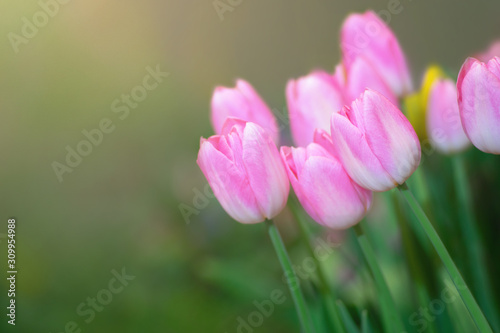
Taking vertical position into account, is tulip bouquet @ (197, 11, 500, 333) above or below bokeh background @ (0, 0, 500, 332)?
below

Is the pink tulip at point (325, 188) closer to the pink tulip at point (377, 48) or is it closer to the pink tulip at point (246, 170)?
the pink tulip at point (246, 170)

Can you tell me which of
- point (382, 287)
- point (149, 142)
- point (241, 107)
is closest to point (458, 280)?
point (382, 287)

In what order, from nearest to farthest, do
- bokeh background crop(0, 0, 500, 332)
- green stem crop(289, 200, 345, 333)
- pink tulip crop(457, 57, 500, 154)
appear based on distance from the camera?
pink tulip crop(457, 57, 500, 154) → green stem crop(289, 200, 345, 333) → bokeh background crop(0, 0, 500, 332)

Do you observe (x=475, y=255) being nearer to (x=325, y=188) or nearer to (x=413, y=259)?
(x=413, y=259)

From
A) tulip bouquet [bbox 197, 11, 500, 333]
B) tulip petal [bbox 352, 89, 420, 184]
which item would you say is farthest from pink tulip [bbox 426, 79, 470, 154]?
tulip petal [bbox 352, 89, 420, 184]

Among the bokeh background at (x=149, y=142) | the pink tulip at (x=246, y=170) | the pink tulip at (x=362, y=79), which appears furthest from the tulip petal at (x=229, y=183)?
the bokeh background at (x=149, y=142)

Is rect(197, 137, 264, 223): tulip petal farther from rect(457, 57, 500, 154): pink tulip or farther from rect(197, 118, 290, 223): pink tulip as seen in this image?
rect(457, 57, 500, 154): pink tulip
